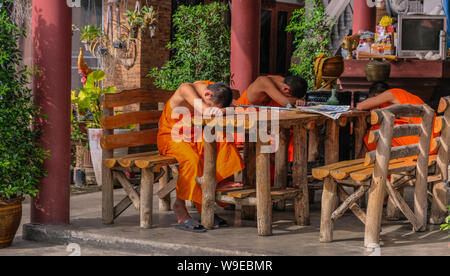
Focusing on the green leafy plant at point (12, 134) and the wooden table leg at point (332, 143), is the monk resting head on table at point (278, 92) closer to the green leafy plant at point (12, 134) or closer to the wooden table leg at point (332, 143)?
the wooden table leg at point (332, 143)

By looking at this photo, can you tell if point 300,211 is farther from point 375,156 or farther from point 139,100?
point 139,100

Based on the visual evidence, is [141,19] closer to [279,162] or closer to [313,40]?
[313,40]

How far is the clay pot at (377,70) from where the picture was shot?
7793 mm

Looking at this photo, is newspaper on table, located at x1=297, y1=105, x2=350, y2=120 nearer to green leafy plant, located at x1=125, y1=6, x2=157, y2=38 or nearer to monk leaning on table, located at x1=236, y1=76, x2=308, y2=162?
monk leaning on table, located at x1=236, y1=76, x2=308, y2=162

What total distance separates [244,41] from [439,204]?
3.72 metres

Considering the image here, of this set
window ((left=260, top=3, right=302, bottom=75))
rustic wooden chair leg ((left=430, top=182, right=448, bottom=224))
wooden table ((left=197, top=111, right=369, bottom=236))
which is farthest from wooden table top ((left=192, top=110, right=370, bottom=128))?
window ((left=260, top=3, right=302, bottom=75))

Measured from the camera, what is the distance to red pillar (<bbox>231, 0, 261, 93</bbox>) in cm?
878

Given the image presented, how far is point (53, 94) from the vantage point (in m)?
5.67

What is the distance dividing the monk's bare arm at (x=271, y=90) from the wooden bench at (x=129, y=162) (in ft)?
3.16

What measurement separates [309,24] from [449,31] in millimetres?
2618

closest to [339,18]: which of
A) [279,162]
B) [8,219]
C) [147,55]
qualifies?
[147,55]
